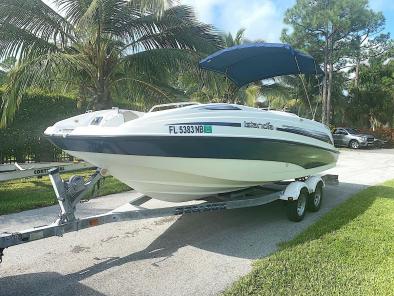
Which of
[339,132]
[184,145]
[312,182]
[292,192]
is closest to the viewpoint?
[184,145]

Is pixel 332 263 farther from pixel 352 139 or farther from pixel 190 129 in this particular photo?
pixel 352 139

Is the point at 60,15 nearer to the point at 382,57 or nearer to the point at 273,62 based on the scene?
the point at 273,62

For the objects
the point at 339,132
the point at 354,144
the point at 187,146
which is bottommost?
the point at 354,144

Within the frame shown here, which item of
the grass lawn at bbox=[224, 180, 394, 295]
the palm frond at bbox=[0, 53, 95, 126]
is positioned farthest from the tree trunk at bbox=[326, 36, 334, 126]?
the grass lawn at bbox=[224, 180, 394, 295]

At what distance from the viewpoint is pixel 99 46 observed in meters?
11.1

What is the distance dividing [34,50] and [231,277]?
893 cm

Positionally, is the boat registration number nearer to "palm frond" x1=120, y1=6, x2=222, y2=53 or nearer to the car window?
"palm frond" x1=120, y1=6, x2=222, y2=53

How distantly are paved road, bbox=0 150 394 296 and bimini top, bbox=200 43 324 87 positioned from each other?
8.95 ft

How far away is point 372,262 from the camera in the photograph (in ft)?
15.6

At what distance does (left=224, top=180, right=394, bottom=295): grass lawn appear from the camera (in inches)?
161

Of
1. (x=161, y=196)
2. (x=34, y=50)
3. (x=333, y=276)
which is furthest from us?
(x=34, y=50)

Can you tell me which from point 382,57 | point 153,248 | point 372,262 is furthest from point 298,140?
point 382,57

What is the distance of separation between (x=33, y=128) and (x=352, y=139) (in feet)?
69.9

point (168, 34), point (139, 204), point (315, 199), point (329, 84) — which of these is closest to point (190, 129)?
point (139, 204)
